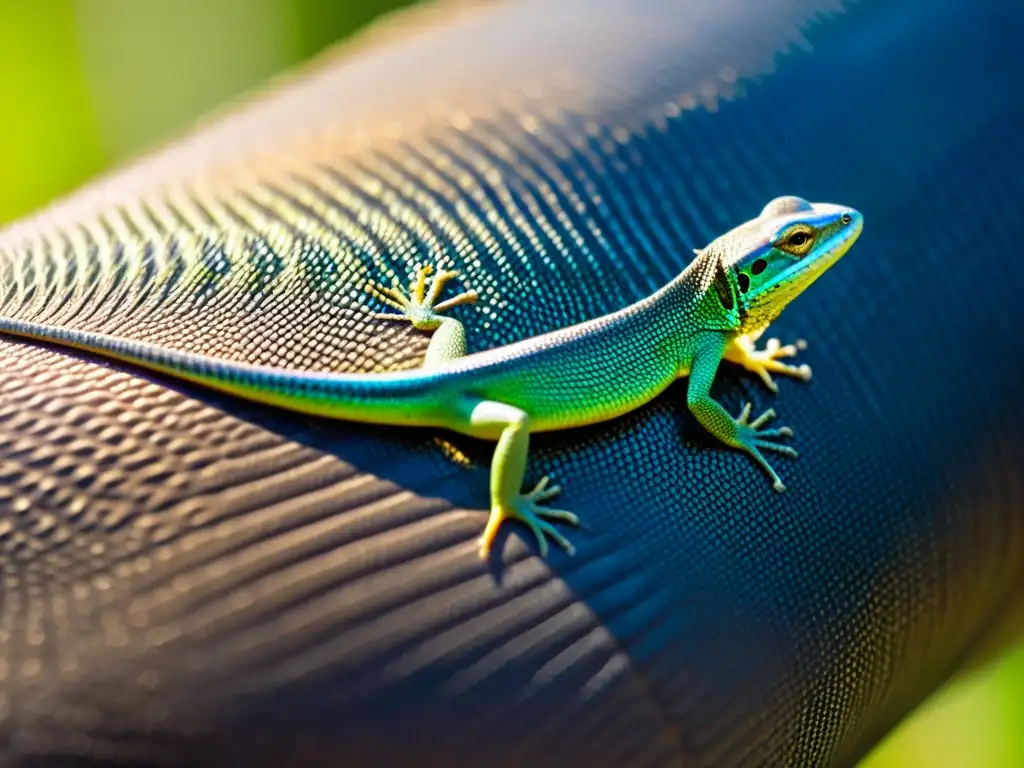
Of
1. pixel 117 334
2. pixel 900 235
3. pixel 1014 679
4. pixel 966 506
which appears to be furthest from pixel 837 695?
pixel 1014 679

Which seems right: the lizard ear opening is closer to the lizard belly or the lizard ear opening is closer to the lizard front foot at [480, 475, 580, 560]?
the lizard belly

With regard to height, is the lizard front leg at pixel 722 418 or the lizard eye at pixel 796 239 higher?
the lizard eye at pixel 796 239

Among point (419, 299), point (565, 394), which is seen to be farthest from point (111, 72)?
point (565, 394)

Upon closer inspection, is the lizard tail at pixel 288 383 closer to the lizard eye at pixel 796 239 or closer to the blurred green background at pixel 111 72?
the lizard eye at pixel 796 239

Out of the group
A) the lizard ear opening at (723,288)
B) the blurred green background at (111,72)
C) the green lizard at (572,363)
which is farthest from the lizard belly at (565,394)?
the blurred green background at (111,72)

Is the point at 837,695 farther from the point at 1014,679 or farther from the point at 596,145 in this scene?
the point at 1014,679

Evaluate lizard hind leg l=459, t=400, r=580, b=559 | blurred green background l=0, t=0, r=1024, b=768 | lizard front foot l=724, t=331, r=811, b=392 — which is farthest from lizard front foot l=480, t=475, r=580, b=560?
blurred green background l=0, t=0, r=1024, b=768

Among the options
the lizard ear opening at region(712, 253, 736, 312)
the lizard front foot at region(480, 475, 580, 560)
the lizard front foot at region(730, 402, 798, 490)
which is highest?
the lizard ear opening at region(712, 253, 736, 312)
